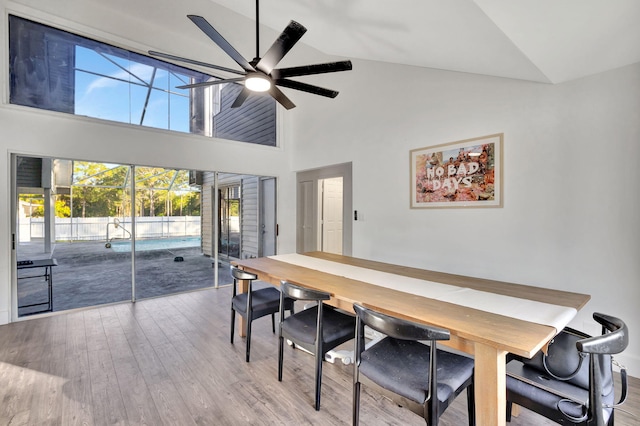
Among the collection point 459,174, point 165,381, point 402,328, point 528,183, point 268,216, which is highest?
point 459,174

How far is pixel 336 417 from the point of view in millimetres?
1915

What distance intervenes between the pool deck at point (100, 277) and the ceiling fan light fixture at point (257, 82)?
3294 millimetres

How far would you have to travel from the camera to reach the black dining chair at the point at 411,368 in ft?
4.43

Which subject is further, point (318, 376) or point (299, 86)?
point (299, 86)

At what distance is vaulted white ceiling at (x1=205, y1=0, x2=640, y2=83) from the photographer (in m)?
1.81

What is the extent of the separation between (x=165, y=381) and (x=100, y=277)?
3.45m

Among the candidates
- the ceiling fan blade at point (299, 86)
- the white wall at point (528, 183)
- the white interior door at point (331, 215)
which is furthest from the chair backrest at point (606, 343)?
the white interior door at point (331, 215)

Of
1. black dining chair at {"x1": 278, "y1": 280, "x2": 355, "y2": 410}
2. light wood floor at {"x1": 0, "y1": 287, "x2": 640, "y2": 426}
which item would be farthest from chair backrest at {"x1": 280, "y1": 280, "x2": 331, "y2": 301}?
light wood floor at {"x1": 0, "y1": 287, "x2": 640, "y2": 426}

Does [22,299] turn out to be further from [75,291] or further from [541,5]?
[541,5]

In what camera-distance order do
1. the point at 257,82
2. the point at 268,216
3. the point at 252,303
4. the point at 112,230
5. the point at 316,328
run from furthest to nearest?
the point at 268,216 < the point at 112,230 < the point at 252,303 < the point at 257,82 < the point at 316,328

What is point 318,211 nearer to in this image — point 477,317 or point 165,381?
point 165,381

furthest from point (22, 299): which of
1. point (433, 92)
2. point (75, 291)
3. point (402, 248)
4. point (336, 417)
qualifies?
point (433, 92)

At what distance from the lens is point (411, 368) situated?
1.60 metres

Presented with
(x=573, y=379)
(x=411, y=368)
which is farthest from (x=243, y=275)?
(x=573, y=379)
